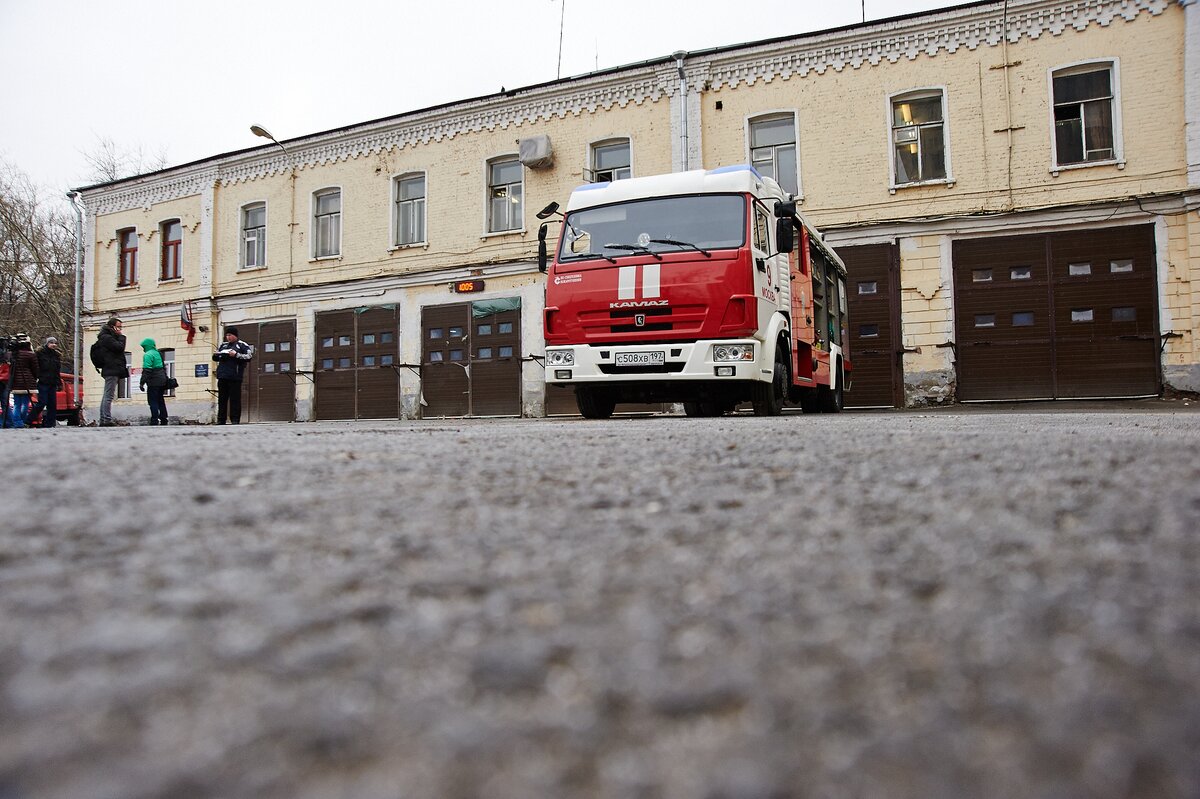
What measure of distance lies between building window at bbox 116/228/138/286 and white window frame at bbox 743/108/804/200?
1732 centimetres

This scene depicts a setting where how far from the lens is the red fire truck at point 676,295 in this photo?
8070 mm

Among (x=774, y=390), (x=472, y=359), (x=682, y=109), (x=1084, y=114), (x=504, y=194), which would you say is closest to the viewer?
(x=774, y=390)

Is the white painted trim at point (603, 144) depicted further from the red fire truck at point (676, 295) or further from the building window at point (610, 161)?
the red fire truck at point (676, 295)

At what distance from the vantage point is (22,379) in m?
14.6

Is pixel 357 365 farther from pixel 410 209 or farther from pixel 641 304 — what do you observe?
pixel 641 304

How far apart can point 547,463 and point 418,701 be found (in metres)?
1.62

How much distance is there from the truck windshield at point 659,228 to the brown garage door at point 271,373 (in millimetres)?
13056

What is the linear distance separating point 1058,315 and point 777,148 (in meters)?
5.77

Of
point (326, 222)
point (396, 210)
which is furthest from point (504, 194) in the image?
point (326, 222)

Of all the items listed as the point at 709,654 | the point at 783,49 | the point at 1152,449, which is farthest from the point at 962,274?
the point at 709,654

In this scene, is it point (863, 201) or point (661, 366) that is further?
point (863, 201)

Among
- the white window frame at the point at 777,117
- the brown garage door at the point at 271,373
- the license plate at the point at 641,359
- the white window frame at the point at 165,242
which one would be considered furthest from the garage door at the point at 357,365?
the license plate at the point at 641,359

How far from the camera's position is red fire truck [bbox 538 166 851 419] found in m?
8.07

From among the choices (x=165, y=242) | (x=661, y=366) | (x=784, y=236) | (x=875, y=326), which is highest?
(x=165, y=242)
